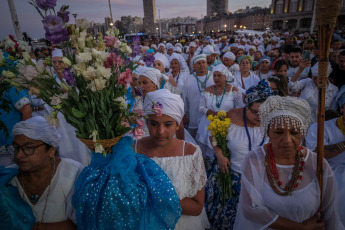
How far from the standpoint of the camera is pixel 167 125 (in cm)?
222

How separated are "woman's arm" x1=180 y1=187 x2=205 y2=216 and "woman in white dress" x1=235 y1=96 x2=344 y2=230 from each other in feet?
1.46

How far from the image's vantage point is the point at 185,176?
212cm

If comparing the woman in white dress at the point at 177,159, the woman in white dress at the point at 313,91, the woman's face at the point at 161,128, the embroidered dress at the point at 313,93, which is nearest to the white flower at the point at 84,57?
the woman in white dress at the point at 177,159

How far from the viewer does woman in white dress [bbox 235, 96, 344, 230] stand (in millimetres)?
1962

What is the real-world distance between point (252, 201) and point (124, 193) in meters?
1.30

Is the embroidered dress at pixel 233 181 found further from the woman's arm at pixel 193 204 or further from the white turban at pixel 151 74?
the white turban at pixel 151 74

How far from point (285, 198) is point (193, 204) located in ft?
2.94

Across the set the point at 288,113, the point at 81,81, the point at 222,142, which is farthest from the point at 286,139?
the point at 81,81

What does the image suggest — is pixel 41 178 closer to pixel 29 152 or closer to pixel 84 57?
pixel 29 152

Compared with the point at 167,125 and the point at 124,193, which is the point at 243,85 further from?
the point at 124,193

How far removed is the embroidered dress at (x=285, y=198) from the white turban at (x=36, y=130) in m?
2.00

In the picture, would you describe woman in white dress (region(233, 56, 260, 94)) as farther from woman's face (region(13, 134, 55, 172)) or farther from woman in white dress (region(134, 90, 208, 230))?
woman's face (region(13, 134, 55, 172))

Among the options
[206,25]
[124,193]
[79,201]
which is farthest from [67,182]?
[206,25]

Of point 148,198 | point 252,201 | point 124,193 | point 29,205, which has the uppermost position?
point 124,193
